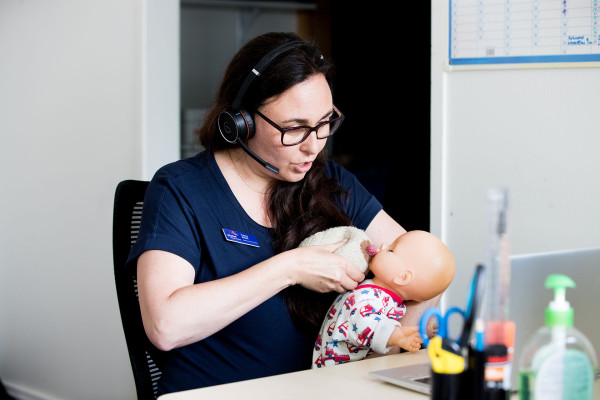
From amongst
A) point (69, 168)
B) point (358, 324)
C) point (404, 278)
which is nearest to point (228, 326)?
point (358, 324)

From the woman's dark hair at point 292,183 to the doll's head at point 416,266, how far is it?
0.74ft

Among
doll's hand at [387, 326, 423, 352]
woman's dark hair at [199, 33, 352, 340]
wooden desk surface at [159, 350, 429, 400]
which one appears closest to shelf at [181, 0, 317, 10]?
woman's dark hair at [199, 33, 352, 340]

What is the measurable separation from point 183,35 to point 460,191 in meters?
3.13

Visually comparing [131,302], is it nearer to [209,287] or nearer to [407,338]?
[209,287]

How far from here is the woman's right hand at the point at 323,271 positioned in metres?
1.59

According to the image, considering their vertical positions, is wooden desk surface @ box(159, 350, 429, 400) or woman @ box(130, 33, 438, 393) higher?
woman @ box(130, 33, 438, 393)

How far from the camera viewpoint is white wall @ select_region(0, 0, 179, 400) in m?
2.91

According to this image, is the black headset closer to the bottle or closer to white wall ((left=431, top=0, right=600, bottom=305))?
white wall ((left=431, top=0, right=600, bottom=305))

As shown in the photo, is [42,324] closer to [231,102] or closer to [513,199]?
[231,102]

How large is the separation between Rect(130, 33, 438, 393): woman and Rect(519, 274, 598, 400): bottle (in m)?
0.70

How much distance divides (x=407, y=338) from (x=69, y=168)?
2129 millimetres

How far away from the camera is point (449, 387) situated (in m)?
0.84

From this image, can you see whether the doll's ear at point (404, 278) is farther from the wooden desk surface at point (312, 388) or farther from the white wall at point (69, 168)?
the white wall at point (69, 168)

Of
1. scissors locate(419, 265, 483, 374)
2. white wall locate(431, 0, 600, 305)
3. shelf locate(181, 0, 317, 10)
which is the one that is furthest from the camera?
shelf locate(181, 0, 317, 10)
